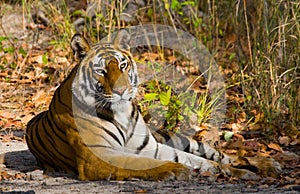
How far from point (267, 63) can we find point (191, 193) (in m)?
2.12

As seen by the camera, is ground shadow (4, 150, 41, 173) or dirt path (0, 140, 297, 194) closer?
dirt path (0, 140, 297, 194)

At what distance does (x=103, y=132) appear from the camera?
4.79 metres

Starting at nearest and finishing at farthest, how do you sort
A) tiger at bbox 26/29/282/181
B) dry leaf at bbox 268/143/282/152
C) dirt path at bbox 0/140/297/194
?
1. dirt path at bbox 0/140/297/194
2. tiger at bbox 26/29/282/181
3. dry leaf at bbox 268/143/282/152

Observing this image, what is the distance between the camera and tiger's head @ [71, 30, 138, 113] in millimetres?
4785

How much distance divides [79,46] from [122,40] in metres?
0.36

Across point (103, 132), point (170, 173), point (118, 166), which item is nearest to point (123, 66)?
point (103, 132)

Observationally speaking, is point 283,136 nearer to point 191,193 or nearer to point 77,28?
point 191,193

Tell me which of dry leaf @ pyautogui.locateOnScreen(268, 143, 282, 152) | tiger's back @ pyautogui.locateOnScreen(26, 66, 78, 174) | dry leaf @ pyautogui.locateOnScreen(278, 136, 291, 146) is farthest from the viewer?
dry leaf @ pyautogui.locateOnScreen(278, 136, 291, 146)

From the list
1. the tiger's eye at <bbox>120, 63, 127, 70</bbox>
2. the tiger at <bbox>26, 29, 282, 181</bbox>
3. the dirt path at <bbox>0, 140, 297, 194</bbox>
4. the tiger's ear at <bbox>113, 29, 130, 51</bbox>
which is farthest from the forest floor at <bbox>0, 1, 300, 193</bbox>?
the tiger's ear at <bbox>113, 29, 130, 51</bbox>

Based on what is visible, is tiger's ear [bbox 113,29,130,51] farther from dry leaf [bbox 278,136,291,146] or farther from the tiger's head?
dry leaf [bbox 278,136,291,146]

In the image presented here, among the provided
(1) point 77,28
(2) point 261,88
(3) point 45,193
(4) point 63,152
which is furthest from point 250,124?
(1) point 77,28

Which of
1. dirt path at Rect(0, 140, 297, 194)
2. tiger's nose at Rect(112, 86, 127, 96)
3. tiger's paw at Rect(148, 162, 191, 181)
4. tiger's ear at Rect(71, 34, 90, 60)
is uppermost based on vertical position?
tiger's ear at Rect(71, 34, 90, 60)

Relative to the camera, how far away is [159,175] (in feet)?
14.5

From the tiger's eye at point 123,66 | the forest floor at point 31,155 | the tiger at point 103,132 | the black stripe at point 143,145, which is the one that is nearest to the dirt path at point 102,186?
the forest floor at point 31,155
